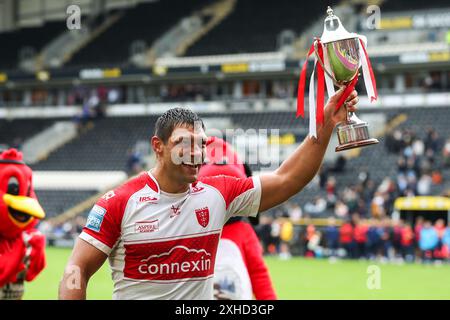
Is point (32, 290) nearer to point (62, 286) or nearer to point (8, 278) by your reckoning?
point (8, 278)

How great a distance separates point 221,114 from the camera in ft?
111

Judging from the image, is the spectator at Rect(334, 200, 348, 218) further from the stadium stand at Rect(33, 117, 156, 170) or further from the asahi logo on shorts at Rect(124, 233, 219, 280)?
the asahi logo on shorts at Rect(124, 233, 219, 280)

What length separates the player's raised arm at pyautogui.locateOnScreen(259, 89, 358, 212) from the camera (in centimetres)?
375

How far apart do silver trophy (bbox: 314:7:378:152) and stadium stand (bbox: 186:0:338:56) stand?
98.0 feet

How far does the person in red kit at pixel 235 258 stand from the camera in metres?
5.41

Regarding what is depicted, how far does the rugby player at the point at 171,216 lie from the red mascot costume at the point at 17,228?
2779mm

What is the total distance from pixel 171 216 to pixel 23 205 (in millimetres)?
2929

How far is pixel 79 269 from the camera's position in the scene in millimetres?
3686

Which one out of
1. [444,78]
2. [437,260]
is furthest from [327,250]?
[444,78]

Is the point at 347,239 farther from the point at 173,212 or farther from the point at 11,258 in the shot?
the point at 173,212

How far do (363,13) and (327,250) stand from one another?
38.3ft

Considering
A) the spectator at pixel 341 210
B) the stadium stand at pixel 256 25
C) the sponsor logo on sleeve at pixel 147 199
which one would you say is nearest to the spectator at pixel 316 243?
the spectator at pixel 341 210

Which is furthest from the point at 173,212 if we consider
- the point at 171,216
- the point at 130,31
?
the point at 130,31

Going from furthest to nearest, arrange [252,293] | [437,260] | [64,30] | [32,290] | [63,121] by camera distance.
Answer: [64,30] < [63,121] < [437,260] < [32,290] < [252,293]
